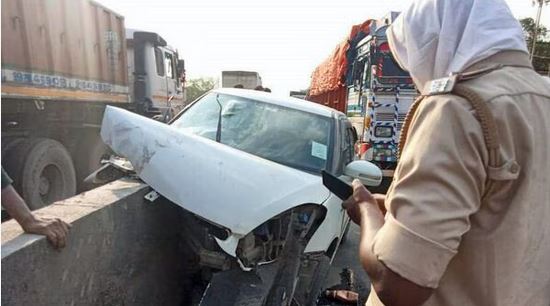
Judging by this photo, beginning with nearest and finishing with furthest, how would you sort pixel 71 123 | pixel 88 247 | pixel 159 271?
pixel 88 247
pixel 159 271
pixel 71 123

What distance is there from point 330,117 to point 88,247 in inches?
106

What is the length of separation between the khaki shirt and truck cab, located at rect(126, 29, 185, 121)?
9.06m

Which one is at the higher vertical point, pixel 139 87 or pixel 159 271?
pixel 139 87

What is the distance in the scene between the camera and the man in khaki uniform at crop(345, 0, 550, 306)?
1025 mm

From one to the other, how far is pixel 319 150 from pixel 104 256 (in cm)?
208

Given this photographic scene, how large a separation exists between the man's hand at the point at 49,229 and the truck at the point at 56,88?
275 centimetres

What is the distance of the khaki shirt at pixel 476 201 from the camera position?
102 cm

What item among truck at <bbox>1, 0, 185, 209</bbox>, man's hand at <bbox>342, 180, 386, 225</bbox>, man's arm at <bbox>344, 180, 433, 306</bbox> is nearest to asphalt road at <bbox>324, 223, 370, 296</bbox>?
man's hand at <bbox>342, 180, 386, 225</bbox>

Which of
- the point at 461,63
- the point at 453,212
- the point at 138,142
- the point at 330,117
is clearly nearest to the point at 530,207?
the point at 453,212

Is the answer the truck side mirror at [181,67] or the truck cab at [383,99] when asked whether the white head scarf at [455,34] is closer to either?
the truck cab at [383,99]

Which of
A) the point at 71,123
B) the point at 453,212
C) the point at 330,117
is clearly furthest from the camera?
the point at 71,123

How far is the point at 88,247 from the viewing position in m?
2.14

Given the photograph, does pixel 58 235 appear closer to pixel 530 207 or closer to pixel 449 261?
pixel 449 261

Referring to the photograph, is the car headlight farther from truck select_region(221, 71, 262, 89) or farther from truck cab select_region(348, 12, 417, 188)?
truck select_region(221, 71, 262, 89)
